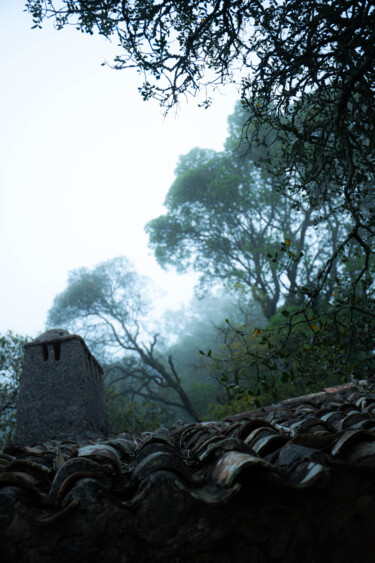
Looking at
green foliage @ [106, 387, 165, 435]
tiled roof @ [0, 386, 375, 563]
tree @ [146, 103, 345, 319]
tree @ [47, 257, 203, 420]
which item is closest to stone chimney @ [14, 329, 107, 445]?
tiled roof @ [0, 386, 375, 563]

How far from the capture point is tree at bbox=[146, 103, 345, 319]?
706 inches

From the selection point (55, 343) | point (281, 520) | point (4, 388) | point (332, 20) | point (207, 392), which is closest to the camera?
point (281, 520)

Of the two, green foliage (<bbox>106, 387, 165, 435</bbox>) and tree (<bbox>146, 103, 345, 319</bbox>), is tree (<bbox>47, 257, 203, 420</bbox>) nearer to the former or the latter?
tree (<bbox>146, 103, 345, 319</bbox>)

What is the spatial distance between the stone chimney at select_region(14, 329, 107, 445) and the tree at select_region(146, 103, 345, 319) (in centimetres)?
1165

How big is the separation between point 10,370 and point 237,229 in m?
12.3

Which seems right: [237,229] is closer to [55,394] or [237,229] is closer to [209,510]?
[55,394]

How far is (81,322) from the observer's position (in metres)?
23.8

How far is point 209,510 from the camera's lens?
1.49 meters

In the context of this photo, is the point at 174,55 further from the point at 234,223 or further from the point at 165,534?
the point at 234,223

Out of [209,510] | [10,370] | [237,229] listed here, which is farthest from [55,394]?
[237,229]

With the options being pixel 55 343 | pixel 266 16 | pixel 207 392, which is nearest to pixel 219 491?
pixel 266 16

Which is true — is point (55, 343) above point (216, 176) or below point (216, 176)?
below

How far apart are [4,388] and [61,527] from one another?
1378cm

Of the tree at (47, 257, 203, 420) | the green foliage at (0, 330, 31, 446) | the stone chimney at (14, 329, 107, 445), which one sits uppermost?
the tree at (47, 257, 203, 420)
